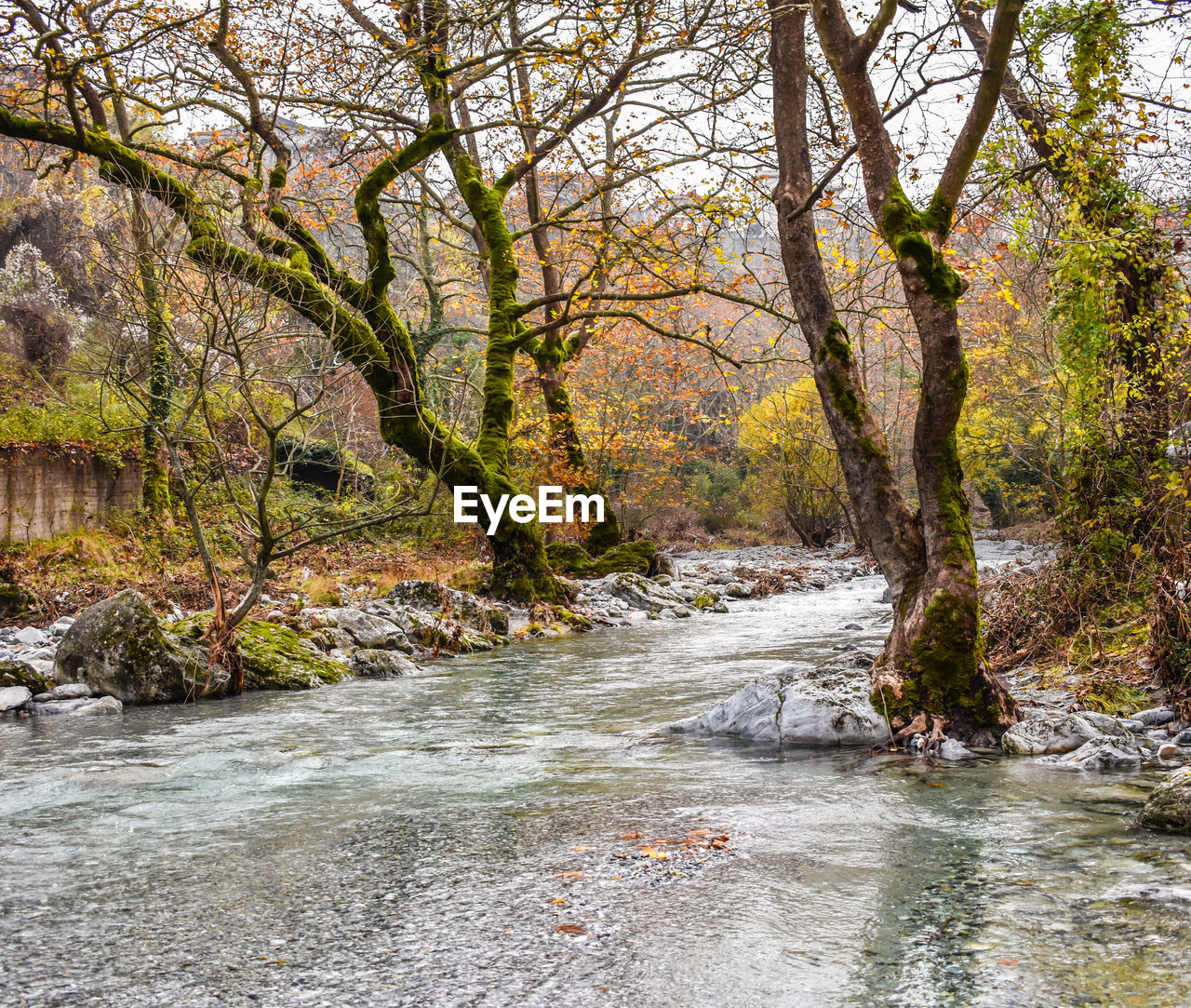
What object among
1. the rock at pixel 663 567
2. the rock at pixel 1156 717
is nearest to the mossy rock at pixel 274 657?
the rock at pixel 1156 717

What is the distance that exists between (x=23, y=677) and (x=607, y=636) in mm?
6566

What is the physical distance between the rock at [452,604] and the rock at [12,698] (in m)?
4.97

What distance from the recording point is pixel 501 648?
1097 cm

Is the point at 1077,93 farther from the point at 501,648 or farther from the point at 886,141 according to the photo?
the point at 501,648

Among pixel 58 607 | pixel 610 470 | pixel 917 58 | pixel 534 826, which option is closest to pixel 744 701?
pixel 534 826

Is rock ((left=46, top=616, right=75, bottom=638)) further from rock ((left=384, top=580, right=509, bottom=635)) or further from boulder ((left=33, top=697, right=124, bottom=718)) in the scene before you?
rock ((left=384, top=580, right=509, bottom=635))

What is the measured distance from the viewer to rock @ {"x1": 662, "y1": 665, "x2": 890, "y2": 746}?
568cm

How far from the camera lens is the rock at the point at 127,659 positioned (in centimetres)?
765

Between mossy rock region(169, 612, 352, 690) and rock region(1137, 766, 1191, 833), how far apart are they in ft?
22.2

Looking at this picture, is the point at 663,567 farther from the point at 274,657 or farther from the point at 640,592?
the point at 274,657

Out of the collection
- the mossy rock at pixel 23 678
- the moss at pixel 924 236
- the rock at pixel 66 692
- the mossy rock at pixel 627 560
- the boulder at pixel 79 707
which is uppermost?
the moss at pixel 924 236

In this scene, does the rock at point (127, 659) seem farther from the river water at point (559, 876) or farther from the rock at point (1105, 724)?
the rock at point (1105, 724)

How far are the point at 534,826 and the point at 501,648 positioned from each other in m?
6.85

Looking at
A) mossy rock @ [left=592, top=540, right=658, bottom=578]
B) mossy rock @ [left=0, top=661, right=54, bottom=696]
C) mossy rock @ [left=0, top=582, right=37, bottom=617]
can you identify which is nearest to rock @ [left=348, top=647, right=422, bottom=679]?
mossy rock @ [left=0, top=661, right=54, bottom=696]
